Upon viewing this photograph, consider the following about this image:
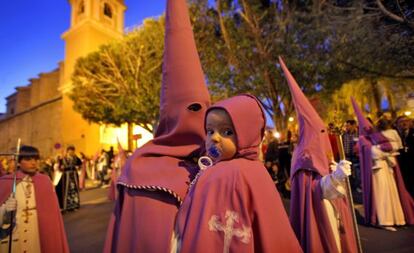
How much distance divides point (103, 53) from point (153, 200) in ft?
63.6

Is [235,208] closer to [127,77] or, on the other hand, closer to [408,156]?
[408,156]

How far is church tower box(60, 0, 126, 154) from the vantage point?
27.9m

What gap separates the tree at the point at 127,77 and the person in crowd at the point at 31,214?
13.9 meters

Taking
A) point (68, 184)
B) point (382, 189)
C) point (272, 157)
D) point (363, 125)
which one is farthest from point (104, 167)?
point (382, 189)

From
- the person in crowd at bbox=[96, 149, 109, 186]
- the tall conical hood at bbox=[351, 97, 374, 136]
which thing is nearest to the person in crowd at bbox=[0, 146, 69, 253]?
the tall conical hood at bbox=[351, 97, 374, 136]

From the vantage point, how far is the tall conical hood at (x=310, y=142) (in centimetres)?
311

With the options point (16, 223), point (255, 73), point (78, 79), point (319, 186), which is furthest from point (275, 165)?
point (78, 79)

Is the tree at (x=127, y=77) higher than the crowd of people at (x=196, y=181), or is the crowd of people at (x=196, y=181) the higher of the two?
the tree at (x=127, y=77)

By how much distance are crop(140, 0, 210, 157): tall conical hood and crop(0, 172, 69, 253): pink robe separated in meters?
2.30

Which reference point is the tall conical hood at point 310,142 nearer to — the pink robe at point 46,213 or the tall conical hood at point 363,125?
the pink robe at point 46,213

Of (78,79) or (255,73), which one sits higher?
(78,79)

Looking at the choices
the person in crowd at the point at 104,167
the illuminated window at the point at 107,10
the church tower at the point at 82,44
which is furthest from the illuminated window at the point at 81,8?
the person in crowd at the point at 104,167

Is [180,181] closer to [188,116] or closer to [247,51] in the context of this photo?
[188,116]

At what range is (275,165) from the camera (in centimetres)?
926
